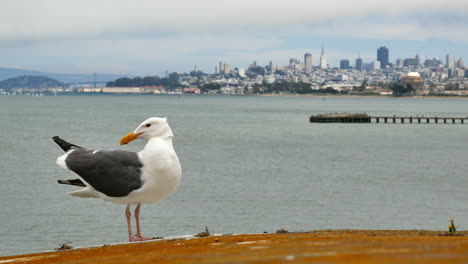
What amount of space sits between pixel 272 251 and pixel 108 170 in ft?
8.84

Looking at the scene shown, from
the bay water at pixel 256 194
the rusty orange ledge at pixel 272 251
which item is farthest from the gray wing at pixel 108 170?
the bay water at pixel 256 194

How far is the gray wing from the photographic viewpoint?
994 centimetres

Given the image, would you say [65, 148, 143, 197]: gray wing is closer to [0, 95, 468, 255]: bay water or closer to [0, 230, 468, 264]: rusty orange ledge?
[0, 230, 468, 264]: rusty orange ledge

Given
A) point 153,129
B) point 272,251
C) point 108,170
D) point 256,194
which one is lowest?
point 256,194

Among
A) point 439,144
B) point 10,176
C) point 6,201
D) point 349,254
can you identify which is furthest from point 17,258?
point 439,144

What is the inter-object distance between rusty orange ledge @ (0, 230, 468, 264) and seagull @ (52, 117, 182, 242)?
0.73 m

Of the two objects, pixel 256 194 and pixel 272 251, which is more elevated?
pixel 272 251

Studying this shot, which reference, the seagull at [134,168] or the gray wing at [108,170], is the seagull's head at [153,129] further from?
the gray wing at [108,170]

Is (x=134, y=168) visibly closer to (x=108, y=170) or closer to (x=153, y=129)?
(x=108, y=170)

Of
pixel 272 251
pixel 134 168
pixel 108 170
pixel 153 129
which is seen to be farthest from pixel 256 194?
pixel 272 251

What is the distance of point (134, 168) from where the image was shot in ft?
32.4

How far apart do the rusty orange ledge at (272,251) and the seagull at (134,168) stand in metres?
0.73

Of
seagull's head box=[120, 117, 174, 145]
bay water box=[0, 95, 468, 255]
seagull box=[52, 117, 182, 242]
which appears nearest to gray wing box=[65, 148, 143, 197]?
seagull box=[52, 117, 182, 242]

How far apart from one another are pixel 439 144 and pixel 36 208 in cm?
4583
